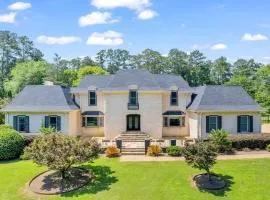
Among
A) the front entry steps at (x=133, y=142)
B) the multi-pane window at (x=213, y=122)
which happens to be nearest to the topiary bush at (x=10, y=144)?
the front entry steps at (x=133, y=142)

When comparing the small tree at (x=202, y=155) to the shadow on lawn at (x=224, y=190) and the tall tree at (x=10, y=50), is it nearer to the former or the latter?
the shadow on lawn at (x=224, y=190)

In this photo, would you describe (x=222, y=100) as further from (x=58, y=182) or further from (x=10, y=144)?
(x=10, y=144)

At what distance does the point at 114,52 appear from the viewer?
117062 millimetres

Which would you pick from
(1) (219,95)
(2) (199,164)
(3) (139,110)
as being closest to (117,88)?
(3) (139,110)

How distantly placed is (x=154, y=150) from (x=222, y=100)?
36.5ft

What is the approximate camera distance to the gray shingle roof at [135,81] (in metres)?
36.3

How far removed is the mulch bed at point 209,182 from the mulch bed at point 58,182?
25.5ft

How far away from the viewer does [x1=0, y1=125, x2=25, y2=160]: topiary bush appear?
2909cm

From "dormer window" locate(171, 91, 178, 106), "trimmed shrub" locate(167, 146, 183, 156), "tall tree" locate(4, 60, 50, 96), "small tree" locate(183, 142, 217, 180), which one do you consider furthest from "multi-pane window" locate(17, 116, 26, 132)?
"tall tree" locate(4, 60, 50, 96)

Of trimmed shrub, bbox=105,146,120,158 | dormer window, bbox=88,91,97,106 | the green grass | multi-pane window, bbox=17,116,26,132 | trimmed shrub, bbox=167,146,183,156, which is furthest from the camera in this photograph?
dormer window, bbox=88,91,97,106

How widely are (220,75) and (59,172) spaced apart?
84559mm

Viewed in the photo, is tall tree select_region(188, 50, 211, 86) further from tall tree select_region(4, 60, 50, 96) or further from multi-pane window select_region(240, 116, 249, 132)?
multi-pane window select_region(240, 116, 249, 132)

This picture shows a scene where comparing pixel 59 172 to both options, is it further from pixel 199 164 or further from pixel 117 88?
pixel 117 88

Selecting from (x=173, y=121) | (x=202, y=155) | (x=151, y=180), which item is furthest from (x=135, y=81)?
(x=202, y=155)
